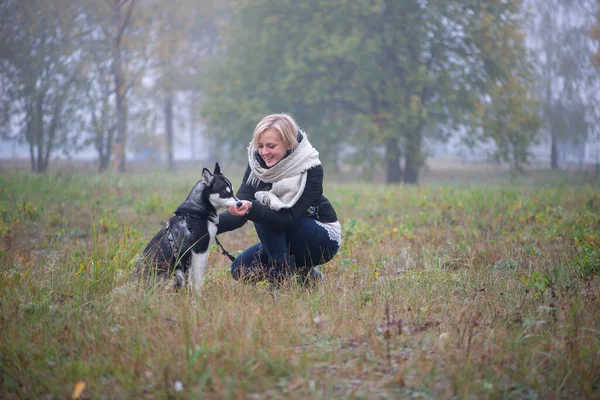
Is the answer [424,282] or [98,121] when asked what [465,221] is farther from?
[98,121]

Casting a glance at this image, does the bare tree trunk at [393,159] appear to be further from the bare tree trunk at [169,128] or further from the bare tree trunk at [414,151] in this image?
the bare tree trunk at [169,128]

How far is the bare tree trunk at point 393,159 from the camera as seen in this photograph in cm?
2262

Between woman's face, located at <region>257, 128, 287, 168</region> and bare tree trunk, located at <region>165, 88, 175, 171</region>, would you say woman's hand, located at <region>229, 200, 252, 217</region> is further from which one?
bare tree trunk, located at <region>165, 88, 175, 171</region>

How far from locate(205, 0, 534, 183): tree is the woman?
16.1 metres

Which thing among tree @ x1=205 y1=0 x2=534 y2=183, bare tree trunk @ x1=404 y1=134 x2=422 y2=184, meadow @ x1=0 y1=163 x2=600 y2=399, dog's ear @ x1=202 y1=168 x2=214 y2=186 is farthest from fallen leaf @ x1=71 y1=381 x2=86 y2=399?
bare tree trunk @ x1=404 y1=134 x2=422 y2=184

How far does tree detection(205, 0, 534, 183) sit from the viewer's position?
21047 mm

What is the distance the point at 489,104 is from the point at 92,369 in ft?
70.2

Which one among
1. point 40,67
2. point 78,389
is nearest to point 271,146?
point 78,389

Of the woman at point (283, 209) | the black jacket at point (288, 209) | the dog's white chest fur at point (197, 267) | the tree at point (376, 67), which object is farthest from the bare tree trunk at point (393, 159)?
the dog's white chest fur at point (197, 267)

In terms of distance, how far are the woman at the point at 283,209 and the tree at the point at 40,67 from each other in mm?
18260

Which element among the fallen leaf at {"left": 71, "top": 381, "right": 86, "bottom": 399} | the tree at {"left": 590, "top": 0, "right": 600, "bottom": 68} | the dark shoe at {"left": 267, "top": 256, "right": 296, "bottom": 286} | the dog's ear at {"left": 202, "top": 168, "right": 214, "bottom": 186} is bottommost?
the fallen leaf at {"left": 71, "top": 381, "right": 86, "bottom": 399}

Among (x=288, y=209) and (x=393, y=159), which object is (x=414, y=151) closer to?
(x=393, y=159)

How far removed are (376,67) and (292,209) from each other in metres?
18.2

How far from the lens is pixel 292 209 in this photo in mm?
5074
